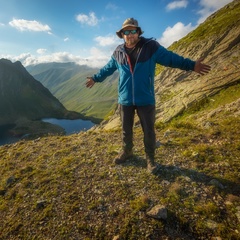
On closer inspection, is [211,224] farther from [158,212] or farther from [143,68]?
[143,68]

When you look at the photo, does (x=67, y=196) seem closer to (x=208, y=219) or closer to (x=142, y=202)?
(x=142, y=202)

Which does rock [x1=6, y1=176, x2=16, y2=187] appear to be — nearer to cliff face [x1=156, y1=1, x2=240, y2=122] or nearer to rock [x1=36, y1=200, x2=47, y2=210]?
rock [x1=36, y1=200, x2=47, y2=210]

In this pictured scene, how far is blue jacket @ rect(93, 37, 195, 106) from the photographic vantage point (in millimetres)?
6801

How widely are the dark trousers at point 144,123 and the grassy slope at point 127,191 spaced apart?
1.03 meters

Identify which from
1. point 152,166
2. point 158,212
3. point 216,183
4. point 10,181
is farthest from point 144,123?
point 10,181

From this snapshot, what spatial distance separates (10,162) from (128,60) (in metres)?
8.07

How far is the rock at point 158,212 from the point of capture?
19.7 ft

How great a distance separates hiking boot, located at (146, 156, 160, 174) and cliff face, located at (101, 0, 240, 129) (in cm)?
963

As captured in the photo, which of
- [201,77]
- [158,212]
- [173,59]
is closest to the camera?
[158,212]

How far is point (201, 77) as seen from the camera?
20.2 metres

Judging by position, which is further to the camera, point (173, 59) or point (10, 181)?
point (10, 181)

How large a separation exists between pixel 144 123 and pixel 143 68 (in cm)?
186

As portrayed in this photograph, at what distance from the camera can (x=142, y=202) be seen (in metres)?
6.60

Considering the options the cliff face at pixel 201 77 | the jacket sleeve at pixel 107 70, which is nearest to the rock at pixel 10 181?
the jacket sleeve at pixel 107 70
